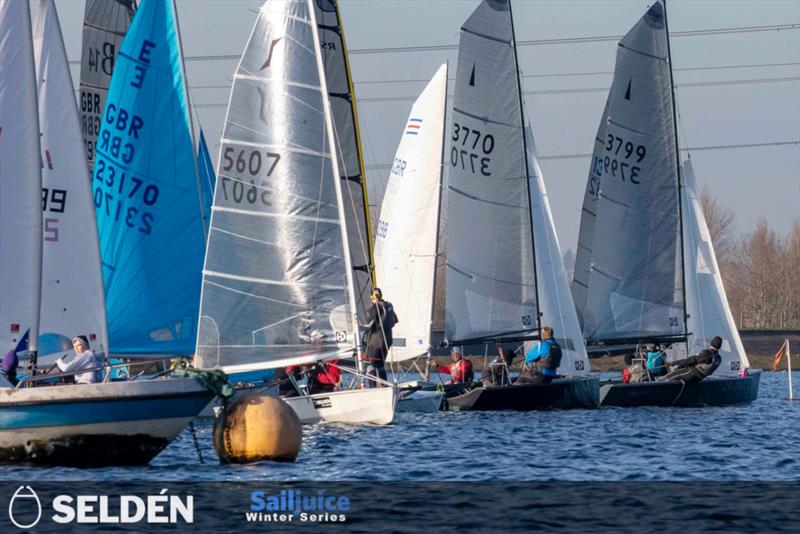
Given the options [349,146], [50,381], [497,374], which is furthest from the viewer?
[497,374]

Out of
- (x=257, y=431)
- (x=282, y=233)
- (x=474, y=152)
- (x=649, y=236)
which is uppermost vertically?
(x=474, y=152)

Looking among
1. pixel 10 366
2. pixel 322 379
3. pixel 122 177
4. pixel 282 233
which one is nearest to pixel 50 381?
pixel 10 366

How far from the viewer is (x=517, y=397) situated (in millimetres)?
30172

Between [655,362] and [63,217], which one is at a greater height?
[63,217]

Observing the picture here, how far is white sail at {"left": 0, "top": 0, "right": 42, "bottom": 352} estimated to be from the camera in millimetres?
19344

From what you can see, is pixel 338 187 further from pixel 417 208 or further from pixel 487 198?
pixel 417 208

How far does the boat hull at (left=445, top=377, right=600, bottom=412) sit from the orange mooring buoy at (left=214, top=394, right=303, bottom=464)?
11.5m

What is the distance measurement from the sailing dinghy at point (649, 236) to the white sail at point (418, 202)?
3.88m

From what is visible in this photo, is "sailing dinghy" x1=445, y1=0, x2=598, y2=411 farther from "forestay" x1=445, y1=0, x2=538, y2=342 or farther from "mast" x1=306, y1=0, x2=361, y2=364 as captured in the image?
"mast" x1=306, y1=0, x2=361, y2=364

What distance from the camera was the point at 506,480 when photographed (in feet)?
59.7

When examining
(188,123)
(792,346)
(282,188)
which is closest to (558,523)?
(282,188)

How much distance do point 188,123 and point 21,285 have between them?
1074 cm

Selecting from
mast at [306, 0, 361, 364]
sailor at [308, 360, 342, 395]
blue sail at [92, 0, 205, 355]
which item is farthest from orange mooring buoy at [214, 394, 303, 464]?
blue sail at [92, 0, 205, 355]

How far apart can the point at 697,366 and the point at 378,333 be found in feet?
30.9
